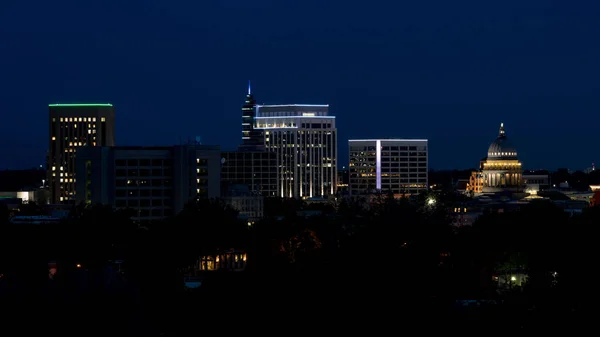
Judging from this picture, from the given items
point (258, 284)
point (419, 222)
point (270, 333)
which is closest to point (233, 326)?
point (270, 333)

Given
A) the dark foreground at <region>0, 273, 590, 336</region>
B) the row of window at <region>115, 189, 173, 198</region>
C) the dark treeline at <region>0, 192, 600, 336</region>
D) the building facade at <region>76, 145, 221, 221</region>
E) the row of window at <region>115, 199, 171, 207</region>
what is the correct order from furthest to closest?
1. the row of window at <region>115, 189, 173, 198</region>
2. the building facade at <region>76, 145, 221, 221</region>
3. the row of window at <region>115, 199, 171, 207</region>
4. the dark treeline at <region>0, 192, 600, 336</region>
5. the dark foreground at <region>0, 273, 590, 336</region>

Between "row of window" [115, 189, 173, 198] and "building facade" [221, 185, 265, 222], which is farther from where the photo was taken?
"building facade" [221, 185, 265, 222]

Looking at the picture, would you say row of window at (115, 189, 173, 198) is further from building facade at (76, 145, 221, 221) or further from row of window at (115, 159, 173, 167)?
row of window at (115, 159, 173, 167)

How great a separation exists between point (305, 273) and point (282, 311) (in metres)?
7.94

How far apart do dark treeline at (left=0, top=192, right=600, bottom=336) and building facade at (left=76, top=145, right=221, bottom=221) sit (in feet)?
46.1

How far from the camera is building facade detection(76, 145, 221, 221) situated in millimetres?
142750

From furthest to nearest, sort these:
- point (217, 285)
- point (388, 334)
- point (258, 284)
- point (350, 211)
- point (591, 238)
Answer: point (350, 211) → point (591, 238) → point (217, 285) → point (258, 284) → point (388, 334)

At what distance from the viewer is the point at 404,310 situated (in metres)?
55.6

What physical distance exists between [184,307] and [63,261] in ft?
119

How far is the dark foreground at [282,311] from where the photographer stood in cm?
→ 4703

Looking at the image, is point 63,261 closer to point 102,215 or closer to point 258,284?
point 102,215

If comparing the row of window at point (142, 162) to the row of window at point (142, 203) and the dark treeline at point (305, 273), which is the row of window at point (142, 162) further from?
the dark treeline at point (305, 273)

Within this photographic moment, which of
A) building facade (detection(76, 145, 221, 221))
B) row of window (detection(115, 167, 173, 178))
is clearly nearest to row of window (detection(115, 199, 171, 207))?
building facade (detection(76, 145, 221, 221))

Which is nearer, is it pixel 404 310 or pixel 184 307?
pixel 404 310
